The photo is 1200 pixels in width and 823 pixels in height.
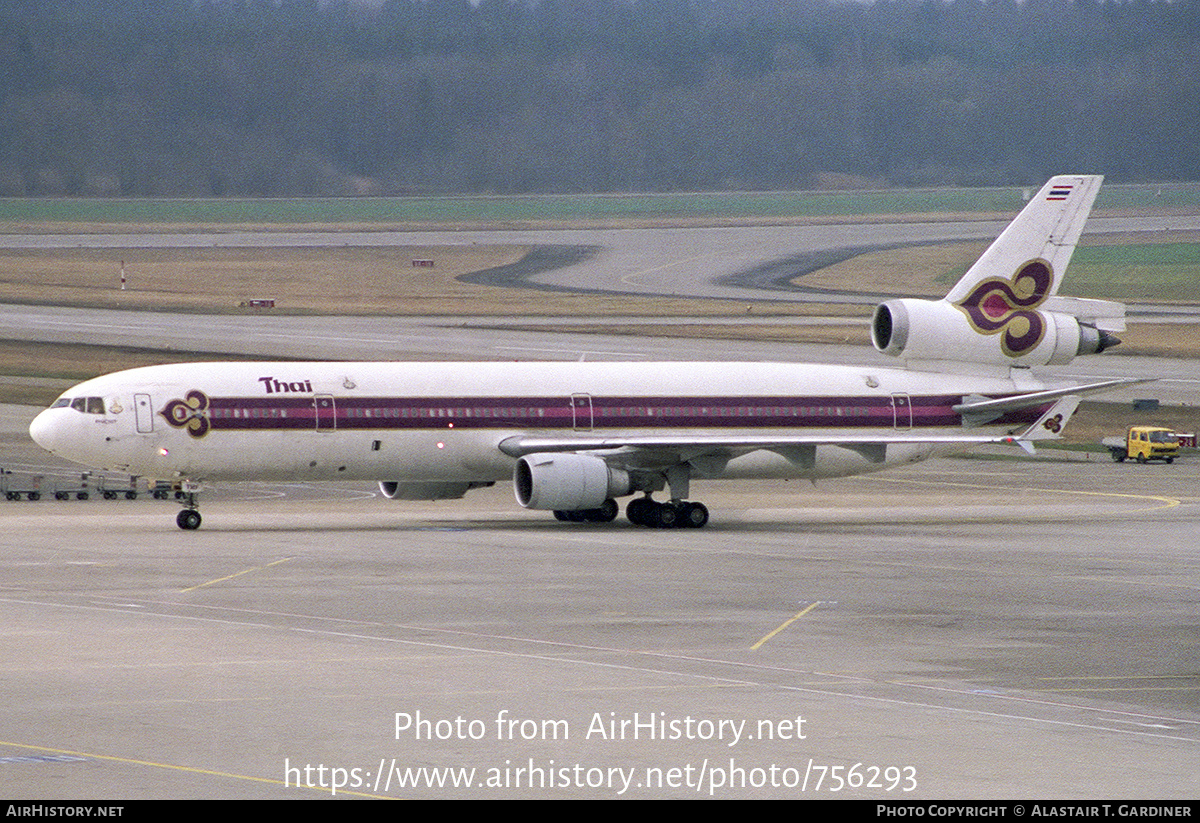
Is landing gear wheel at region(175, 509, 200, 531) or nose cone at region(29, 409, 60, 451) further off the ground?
nose cone at region(29, 409, 60, 451)

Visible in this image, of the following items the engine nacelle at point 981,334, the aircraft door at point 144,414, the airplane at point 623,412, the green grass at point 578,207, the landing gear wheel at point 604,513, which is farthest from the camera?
the green grass at point 578,207

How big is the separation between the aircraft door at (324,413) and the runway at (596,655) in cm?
255

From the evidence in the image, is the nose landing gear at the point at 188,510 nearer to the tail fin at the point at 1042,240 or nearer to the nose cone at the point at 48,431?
the nose cone at the point at 48,431

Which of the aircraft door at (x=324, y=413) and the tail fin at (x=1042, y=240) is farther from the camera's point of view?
the tail fin at (x=1042, y=240)

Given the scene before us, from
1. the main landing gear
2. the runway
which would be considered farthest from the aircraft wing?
the runway

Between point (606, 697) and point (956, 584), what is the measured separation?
12940mm

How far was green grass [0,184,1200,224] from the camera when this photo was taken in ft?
513

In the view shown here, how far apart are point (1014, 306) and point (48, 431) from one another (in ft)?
84.0

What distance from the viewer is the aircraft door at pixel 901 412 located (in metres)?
45.2

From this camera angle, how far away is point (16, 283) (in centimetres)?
10981

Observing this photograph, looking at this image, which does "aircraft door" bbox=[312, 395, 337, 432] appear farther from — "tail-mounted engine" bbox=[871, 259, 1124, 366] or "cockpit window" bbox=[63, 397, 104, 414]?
"tail-mounted engine" bbox=[871, 259, 1124, 366]

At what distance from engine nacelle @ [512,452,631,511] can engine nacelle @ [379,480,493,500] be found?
3.06 metres

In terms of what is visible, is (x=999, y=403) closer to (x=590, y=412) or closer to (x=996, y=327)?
(x=996, y=327)

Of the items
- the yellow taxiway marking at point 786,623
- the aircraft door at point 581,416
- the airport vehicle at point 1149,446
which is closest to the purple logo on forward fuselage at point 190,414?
the aircraft door at point 581,416
